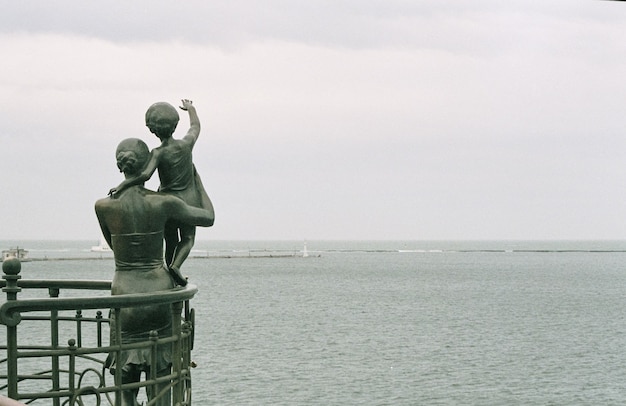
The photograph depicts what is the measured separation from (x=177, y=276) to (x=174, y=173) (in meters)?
0.81

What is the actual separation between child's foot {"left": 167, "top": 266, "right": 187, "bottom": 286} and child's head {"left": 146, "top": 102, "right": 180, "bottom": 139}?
104cm

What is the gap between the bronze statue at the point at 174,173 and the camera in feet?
22.0

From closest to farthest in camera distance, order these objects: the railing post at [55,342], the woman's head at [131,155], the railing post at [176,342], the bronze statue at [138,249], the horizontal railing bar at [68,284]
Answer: the railing post at [55,342]
the railing post at [176,342]
the bronze statue at [138,249]
the woman's head at [131,155]
the horizontal railing bar at [68,284]

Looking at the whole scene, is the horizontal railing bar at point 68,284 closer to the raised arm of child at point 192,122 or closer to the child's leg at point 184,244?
the child's leg at point 184,244

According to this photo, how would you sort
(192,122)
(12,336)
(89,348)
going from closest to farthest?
(12,336) < (89,348) < (192,122)

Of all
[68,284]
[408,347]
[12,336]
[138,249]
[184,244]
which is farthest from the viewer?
[408,347]

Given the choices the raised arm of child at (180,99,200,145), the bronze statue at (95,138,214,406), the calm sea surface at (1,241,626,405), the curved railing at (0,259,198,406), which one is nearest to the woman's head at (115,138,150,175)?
the bronze statue at (95,138,214,406)

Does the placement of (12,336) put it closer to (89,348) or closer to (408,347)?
(89,348)

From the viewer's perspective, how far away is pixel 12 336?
500 cm

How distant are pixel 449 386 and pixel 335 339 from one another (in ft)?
58.3

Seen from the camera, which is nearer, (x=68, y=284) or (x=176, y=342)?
(x=176, y=342)

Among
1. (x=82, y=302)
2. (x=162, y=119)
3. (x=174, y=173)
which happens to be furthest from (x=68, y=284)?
(x=82, y=302)

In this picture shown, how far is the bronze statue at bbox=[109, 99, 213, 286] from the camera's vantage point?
22.0ft

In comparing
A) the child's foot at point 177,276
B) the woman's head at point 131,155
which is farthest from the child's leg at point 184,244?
the woman's head at point 131,155
